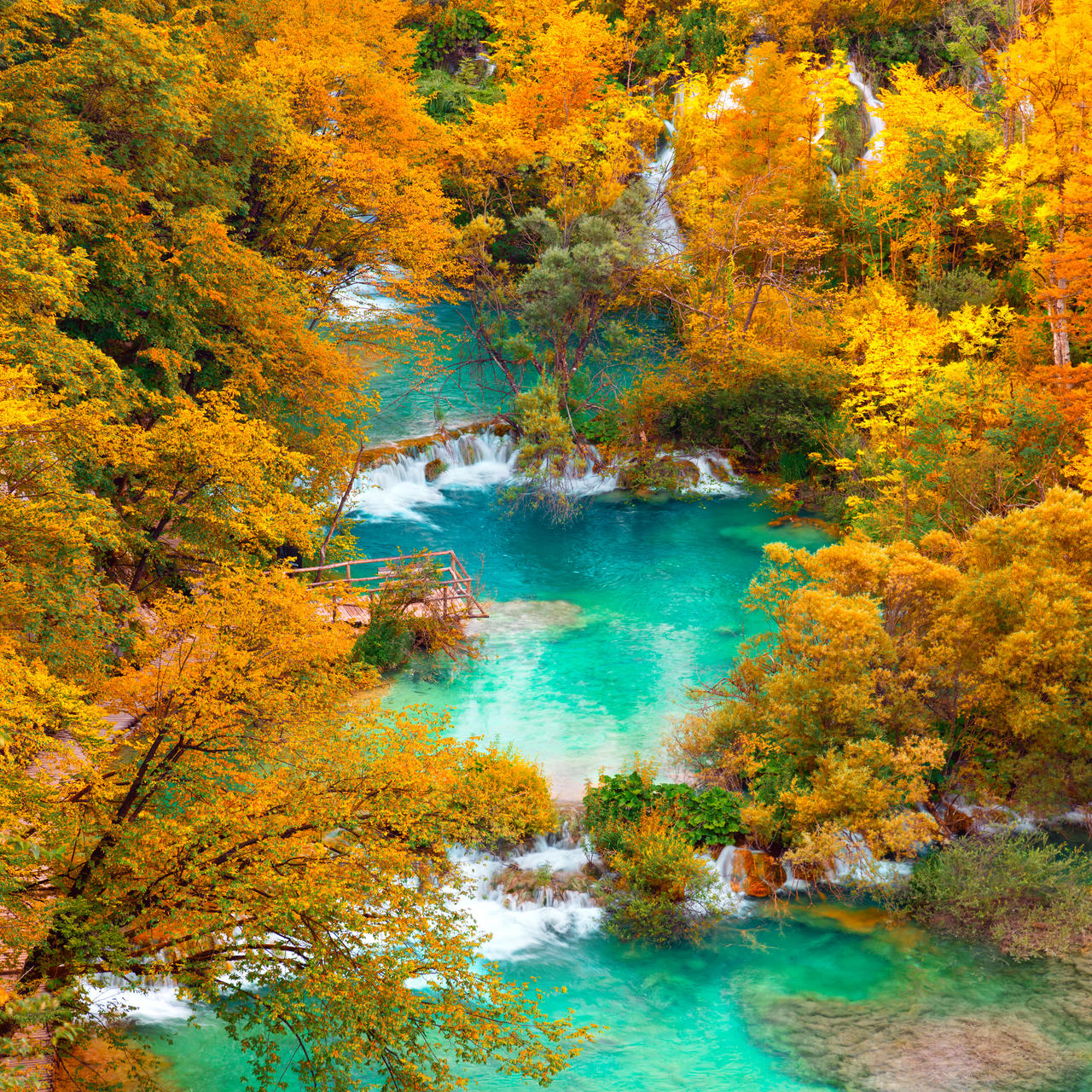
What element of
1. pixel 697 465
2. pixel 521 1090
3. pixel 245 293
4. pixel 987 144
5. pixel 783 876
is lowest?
pixel 521 1090

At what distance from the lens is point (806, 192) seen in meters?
32.4

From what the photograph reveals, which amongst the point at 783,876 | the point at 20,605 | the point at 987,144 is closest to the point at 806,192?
the point at 987,144

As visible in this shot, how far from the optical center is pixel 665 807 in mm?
13688

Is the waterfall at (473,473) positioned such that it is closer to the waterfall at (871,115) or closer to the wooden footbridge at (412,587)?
the wooden footbridge at (412,587)

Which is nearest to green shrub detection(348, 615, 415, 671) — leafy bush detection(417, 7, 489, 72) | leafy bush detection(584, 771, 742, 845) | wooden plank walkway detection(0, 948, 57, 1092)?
leafy bush detection(584, 771, 742, 845)

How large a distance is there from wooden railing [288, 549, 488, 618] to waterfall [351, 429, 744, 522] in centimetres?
565

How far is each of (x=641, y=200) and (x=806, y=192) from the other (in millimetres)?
7330

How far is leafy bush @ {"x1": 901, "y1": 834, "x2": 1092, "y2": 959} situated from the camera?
1207 centimetres

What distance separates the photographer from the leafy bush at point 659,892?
12.5 m

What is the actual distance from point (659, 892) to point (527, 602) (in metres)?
9.76

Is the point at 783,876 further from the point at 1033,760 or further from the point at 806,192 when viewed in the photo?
the point at 806,192

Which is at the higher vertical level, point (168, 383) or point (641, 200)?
point (641, 200)

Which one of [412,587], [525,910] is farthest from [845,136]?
[525,910]

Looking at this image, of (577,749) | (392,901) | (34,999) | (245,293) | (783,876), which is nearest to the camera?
(34,999)
